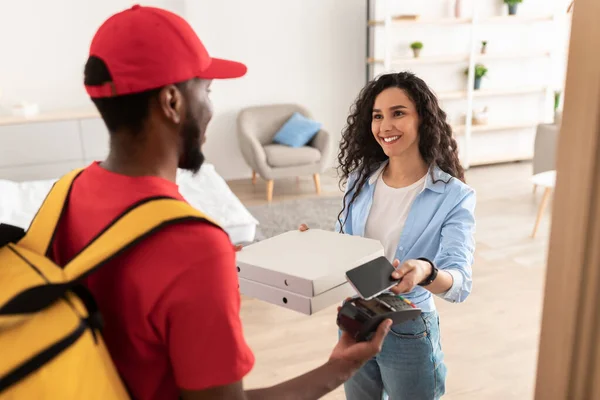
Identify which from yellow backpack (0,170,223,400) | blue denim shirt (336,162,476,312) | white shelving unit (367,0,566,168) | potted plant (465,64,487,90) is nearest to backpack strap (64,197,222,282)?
yellow backpack (0,170,223,400)

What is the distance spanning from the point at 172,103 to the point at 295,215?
4.22 m

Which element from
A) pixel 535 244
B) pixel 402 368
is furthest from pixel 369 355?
pixel 535 244

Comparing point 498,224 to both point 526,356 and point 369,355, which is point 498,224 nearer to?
point 526,356

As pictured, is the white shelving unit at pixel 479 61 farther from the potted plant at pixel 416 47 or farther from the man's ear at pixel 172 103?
the man's ear at pixel 172 103

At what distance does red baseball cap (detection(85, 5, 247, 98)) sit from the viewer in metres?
0.78

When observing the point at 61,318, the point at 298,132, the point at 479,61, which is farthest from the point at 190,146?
the point at 479,61

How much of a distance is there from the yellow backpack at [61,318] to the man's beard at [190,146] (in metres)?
0.13

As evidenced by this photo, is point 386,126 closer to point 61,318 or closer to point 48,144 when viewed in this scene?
point 61,318

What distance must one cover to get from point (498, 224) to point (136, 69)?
4.55 meters

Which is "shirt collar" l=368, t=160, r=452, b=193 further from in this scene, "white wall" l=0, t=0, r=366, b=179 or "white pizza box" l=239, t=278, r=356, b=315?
"white wall" l=0, t=0, r=366, b=179

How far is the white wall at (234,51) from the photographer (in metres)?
5.50

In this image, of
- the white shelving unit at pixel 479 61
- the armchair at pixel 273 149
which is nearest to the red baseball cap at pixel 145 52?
the armchair at pixel 273 149

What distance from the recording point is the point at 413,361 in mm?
1589

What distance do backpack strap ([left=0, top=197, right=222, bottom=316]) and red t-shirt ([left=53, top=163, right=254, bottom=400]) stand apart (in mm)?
14
